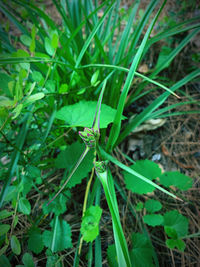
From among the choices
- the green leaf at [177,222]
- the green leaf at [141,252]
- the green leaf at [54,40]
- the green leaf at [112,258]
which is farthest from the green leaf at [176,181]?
the green leaf at [54,40]

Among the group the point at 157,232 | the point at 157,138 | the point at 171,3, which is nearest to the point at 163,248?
the point at 157,232

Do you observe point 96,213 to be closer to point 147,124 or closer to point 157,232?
point 157,232

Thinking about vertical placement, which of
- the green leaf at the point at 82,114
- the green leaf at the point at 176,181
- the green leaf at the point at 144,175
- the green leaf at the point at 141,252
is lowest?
the green leaf at the point at 141,252

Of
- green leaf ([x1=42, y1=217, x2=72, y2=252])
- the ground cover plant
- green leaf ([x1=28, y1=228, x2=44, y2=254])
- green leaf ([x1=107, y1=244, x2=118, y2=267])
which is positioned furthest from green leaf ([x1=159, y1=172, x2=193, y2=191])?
green leaf ([x1=28, y1=228, x2=44, y2=254])

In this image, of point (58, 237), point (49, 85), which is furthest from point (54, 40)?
point (58, 237)

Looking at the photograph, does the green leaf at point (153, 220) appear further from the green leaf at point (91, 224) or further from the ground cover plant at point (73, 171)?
the green leaf at point (91, 224)

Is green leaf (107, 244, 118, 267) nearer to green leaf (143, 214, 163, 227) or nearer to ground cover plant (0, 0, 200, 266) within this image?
ground cover plant (0, 0, 200, 266)

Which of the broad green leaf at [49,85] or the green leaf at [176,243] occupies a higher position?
the broad green leaf at [49,85]
